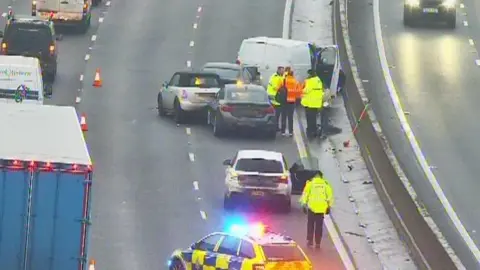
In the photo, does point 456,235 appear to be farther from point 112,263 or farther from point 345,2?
point 345,2

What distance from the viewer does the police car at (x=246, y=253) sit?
90.4 feet

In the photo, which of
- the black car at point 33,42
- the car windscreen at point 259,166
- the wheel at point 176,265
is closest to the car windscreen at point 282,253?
the wheel at point 176,265

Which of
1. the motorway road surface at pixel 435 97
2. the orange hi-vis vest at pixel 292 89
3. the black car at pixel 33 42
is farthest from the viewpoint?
the black car at pixel 33 42

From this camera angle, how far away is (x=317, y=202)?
33.7 meters

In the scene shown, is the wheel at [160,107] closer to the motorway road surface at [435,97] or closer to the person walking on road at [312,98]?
the person walking on road at [312,98]

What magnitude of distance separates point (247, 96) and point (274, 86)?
1.52 metres

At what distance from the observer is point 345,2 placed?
2466 inches

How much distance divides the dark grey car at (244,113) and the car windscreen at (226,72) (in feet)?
12.2

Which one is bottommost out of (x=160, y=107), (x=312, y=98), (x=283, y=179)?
(x=160, y=107)

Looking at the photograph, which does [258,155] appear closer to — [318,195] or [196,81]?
[318,195]

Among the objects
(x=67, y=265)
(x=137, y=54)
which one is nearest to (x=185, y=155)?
(x=137, y=54)

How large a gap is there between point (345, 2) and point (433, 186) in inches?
915

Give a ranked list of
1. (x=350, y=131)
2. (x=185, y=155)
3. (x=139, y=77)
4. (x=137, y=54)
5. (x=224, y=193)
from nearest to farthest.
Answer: (x=224, y=193)
(x=185, y=155)
(x=350, y=131)
(x=139, y=77)
(x=137, y=54)

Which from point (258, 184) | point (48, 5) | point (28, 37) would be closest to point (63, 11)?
point (48, 5)
